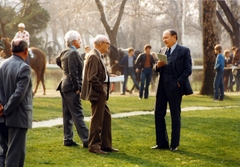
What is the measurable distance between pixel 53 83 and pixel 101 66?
19.8 metres

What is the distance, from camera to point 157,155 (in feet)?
29.1

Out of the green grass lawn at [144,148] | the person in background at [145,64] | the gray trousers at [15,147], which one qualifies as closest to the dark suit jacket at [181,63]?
the green grass lawn at [144,148]

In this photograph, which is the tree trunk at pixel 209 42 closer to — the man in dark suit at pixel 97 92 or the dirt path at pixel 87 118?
the dirt path at pixel 87 118

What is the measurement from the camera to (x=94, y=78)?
28.4 ft

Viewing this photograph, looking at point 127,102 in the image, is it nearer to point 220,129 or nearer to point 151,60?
point 151,60

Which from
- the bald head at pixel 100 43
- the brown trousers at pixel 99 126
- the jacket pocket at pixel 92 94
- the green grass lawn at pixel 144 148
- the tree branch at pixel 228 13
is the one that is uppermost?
the tree branch at pixel 228 13

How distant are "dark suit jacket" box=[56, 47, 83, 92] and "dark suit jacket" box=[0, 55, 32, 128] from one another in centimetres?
259

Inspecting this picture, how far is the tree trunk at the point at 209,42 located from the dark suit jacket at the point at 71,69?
1257 centimetres

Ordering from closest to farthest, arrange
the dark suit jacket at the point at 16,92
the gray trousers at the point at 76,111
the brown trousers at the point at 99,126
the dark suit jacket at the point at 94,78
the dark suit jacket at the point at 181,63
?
1. the dark suit jacket at the point at 16,92
2. the dark suit jacket at the point at 94,78
3. the brown trousers at the point at 99,126
4. the dark suit jacket at the point at 181,63
5. the gray trousers at the point at 76,111

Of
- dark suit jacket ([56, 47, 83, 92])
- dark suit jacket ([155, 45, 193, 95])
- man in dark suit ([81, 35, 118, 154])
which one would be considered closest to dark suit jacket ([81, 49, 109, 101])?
man in dark suit ([81, 35, 118, 154])

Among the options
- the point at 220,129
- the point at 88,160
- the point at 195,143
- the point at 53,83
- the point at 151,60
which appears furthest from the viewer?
the point at 53,83

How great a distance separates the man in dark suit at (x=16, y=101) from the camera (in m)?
6.45

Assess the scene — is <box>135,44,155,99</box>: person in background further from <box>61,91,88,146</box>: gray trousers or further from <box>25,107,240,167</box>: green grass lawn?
<box>61,91,88,146</box>: gray trousers

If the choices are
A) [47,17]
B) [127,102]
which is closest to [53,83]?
[47,17]
